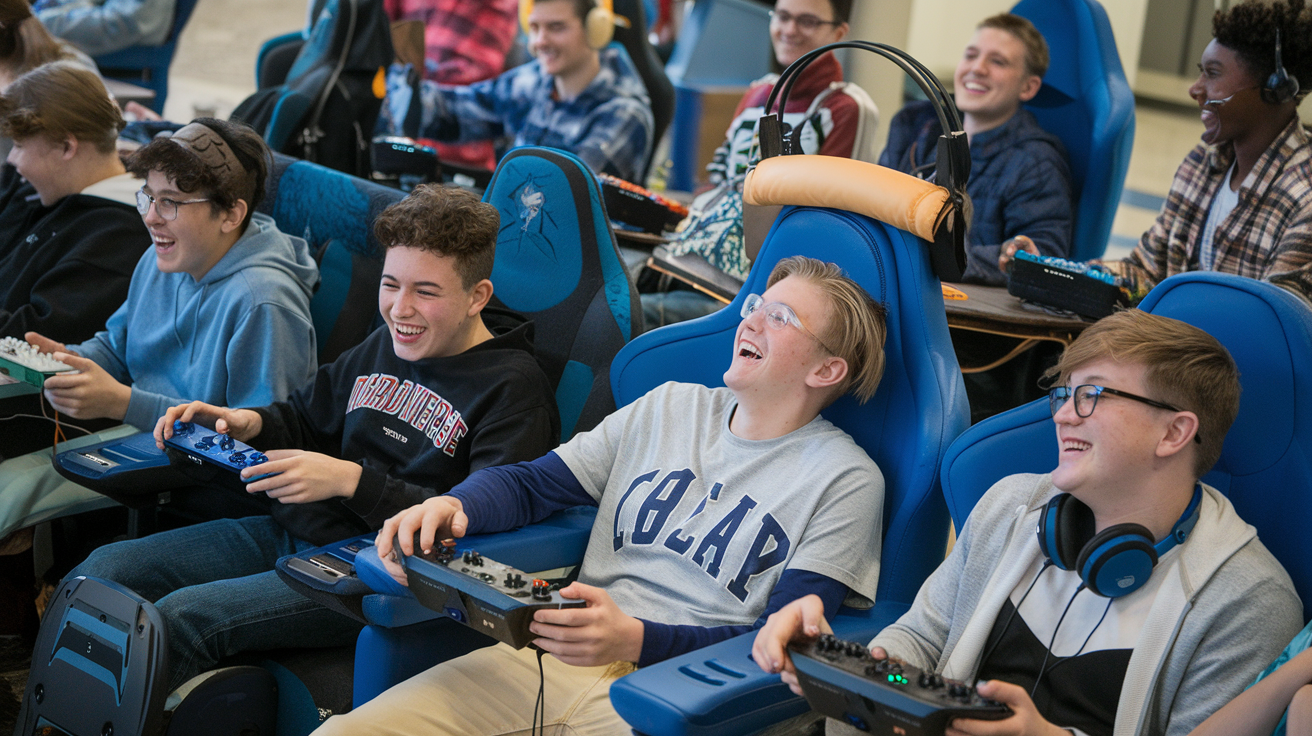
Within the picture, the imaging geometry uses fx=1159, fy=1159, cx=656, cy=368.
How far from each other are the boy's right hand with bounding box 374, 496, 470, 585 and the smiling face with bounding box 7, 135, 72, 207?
4.91 feet

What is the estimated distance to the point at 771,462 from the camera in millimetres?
1674

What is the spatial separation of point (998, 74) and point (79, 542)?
2530 mm

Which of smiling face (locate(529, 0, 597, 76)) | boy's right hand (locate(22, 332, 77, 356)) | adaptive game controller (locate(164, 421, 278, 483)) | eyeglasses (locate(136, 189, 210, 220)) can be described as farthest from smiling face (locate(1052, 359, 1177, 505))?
smiling face (locate(529, 0, 597, 76))

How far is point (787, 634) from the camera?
4.17 feet

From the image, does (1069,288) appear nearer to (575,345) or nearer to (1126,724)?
(575,345)

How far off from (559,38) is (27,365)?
98.8 inches

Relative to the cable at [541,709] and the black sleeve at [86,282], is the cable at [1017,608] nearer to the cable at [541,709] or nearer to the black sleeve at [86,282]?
the cable at [541,709]

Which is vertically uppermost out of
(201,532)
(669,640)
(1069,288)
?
(1069,288)

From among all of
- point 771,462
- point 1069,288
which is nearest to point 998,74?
point 1069,288

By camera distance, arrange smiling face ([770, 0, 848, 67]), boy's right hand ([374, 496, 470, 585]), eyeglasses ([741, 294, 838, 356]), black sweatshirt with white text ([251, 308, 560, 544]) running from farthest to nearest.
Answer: smiling face ([770, 0, 848, 67]) < black sweatshirt with white text ([251, 308, 560, 544]) < eyeglasses ([741, 294, 838, 356]) < boy's right hand ([374, 496, 470, 585])

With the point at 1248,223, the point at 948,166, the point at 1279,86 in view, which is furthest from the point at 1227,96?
the point at 948,166

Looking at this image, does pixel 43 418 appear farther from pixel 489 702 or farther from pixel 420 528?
pixel 489 702

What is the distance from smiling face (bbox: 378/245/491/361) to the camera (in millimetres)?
1906

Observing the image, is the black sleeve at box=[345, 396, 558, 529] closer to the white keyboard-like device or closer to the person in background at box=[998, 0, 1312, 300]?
the white keyboard-like device
